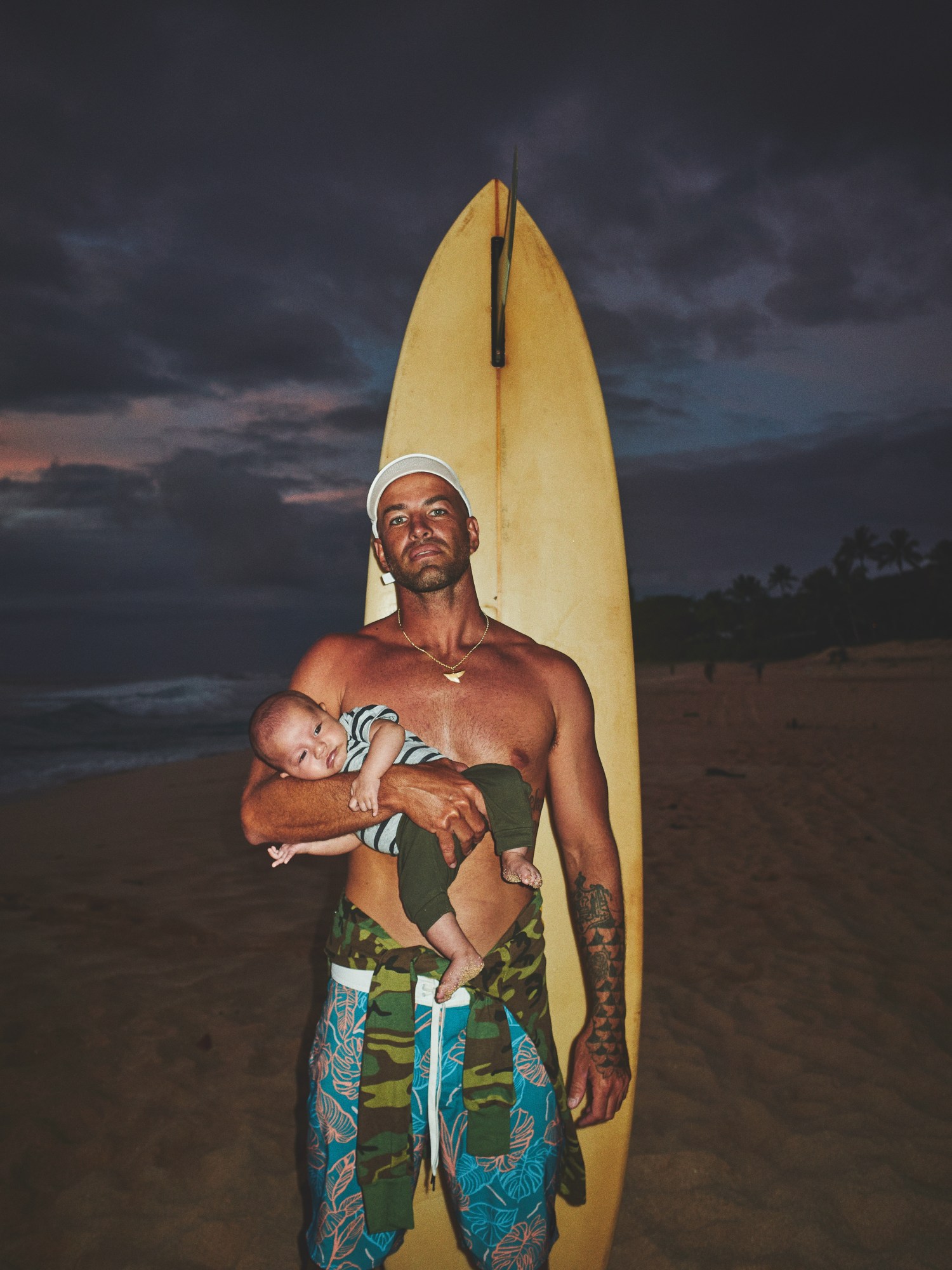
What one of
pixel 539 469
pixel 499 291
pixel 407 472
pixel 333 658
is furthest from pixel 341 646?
pixel 499 291

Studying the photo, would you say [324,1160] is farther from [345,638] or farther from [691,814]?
[691,814]

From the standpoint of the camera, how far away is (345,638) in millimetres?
1729

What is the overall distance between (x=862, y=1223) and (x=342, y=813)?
91.5 inches

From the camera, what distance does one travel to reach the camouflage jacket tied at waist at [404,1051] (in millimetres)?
1442

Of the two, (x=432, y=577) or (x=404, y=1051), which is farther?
(x=432, y=577)

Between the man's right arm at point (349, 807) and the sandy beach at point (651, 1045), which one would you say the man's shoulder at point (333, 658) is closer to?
the man's right arm at point (349, 807)

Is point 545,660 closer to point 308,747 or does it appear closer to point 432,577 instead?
point 432,577

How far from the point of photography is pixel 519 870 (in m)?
1.36

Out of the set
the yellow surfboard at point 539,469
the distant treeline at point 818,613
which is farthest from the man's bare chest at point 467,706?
the distant treeline at point 818,613

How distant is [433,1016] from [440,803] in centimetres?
53

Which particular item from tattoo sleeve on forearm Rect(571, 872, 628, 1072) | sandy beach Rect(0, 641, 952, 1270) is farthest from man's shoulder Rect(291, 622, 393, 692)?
sandy beach Rect(0, 641, 952, 1270)

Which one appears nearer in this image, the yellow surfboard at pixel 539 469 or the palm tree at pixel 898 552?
the yellow surfboard at pixel 539 469

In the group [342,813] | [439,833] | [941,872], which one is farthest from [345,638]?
[941,872]

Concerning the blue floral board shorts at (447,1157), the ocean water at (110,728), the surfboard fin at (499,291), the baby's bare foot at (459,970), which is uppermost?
the surfboard fin at (499,291)
